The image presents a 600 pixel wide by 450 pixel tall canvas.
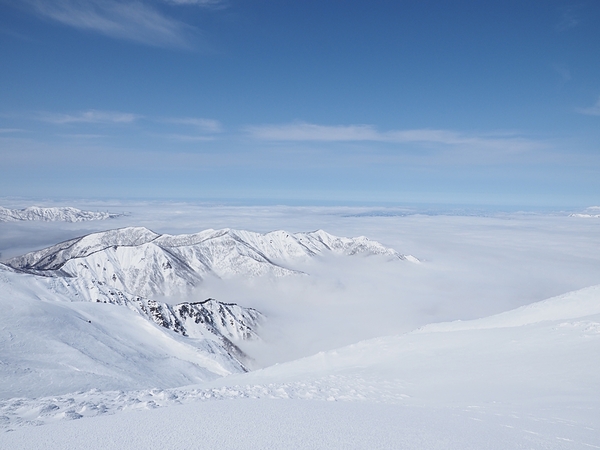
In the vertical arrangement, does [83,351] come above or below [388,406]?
below

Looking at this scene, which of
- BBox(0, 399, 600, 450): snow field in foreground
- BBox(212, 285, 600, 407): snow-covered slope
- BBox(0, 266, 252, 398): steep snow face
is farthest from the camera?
BBox(0, 266, 252, 398): steep snow face

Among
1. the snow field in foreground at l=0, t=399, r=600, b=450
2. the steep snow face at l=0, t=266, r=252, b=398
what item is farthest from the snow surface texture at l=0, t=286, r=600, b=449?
the steep snow face at l=0, t=266, r=252, b=398

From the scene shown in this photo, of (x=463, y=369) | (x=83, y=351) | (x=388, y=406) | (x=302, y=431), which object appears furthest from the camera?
(x=83, y=351)

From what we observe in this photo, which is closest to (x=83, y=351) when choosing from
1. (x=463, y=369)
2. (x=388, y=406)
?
(x=388, y=406)

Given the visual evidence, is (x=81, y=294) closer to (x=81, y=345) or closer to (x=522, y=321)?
(x=81, y=345)

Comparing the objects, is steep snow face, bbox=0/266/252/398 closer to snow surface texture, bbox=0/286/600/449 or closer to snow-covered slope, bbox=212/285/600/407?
snow surface texture, bbox=0/286/600/449

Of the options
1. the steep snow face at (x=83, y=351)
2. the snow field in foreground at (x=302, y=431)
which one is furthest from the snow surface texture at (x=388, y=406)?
the steep snow face at (x=83, y=351)

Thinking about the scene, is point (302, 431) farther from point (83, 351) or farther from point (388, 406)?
point (83, 351)

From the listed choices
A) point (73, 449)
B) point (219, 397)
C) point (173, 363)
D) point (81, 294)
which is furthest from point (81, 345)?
point (81, 294)
